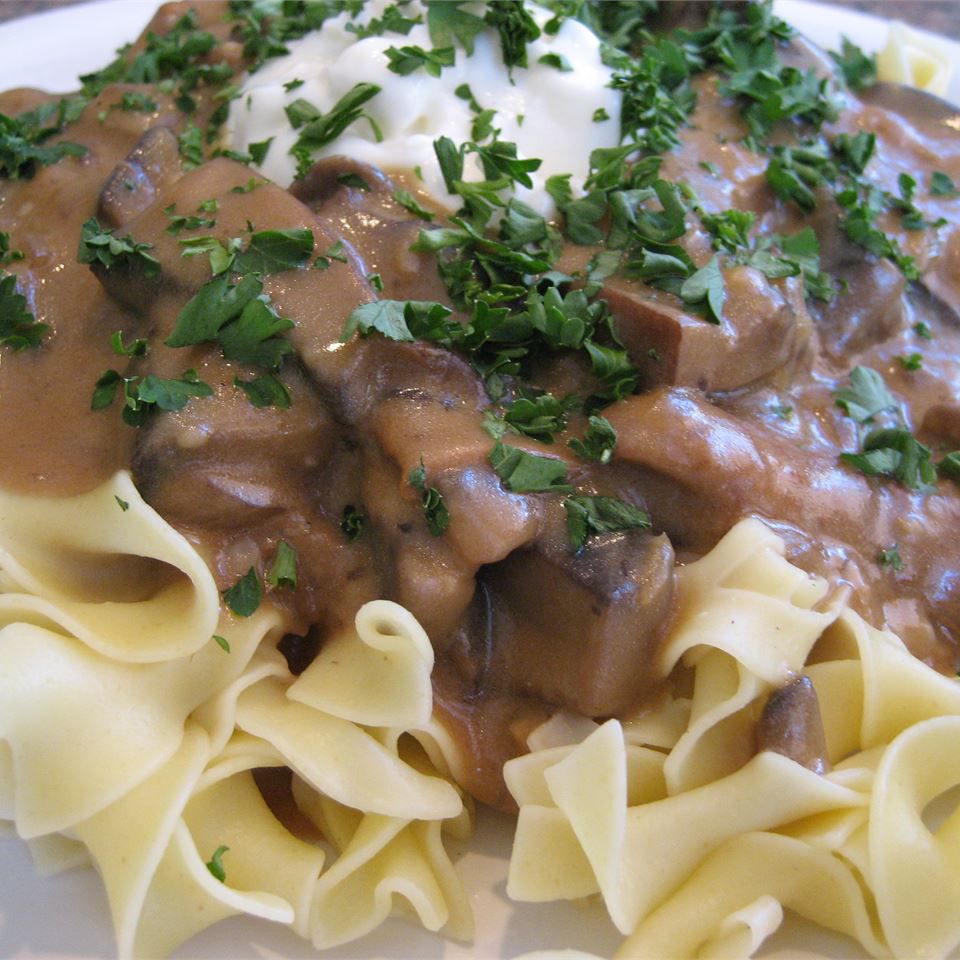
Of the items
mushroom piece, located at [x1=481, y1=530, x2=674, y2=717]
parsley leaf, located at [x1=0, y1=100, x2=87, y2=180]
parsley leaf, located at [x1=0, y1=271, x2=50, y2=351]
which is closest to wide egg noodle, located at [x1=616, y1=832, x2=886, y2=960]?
mushroom piece, located at [x1=481, y1=530, x2=674, y2=717]

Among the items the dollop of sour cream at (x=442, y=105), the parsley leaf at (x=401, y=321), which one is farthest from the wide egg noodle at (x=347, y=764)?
the dollop of sour cream at (x=442, y=105)

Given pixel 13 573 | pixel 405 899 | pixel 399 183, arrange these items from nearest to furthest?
pixel 405 899 < pixel 13 573 < pixel 399 183

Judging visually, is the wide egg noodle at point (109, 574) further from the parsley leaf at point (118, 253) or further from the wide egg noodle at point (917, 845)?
the wide egg noodle at point (917, 845)

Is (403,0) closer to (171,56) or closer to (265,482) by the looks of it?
(171,56)

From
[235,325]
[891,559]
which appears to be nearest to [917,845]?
[891,559]

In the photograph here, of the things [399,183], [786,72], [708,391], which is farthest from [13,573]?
[786,72]

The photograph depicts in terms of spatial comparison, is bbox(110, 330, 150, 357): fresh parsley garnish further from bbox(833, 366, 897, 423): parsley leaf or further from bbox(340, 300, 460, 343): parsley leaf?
bbox(833, 366, 897, 423): parsley leaf
